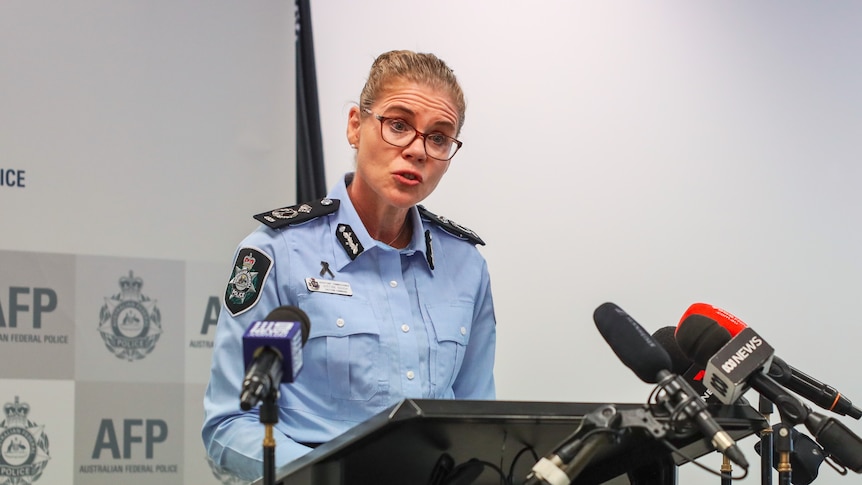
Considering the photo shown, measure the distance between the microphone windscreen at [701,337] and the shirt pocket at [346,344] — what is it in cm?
68

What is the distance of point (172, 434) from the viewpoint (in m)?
2.61

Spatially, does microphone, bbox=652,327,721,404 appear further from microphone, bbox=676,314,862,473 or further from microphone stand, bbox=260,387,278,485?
microphone stand, bbox=260,387,278,485

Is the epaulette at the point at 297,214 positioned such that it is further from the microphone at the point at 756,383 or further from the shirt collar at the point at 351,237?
the microphone at the point at 756,383

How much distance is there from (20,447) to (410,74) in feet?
4.40

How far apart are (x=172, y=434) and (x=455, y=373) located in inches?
36.8

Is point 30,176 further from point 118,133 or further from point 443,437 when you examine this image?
point 443,437

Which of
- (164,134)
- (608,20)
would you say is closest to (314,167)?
(164,134)

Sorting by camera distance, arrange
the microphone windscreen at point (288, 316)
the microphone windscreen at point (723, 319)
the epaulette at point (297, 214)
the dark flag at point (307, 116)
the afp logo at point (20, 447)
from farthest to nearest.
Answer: the dark flag at point (307, 116) < the afp logo at point (20, 447) < the epaulette at point (297, 214) < the microphone windscreen at point (723, 319) < the microphone windscreen at point (288, 316)

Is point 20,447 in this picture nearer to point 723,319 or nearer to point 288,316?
point 288,316

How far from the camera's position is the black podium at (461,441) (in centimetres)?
115

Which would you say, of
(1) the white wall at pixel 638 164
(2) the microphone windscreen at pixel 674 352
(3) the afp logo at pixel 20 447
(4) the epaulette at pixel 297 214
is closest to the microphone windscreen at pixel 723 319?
(2) the microphone windscreen at pixel 674 352

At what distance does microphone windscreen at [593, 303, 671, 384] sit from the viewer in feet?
4.06

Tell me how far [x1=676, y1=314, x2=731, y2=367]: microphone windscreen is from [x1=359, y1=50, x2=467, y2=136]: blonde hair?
2.64ft

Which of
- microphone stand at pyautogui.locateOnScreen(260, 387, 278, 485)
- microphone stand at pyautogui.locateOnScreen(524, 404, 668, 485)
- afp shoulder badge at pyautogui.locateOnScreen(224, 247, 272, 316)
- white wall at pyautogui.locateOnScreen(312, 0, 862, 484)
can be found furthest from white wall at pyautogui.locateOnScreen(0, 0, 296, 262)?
microphone stand at pyautogui.locateOnScreen(524, 404, 668, 485)
